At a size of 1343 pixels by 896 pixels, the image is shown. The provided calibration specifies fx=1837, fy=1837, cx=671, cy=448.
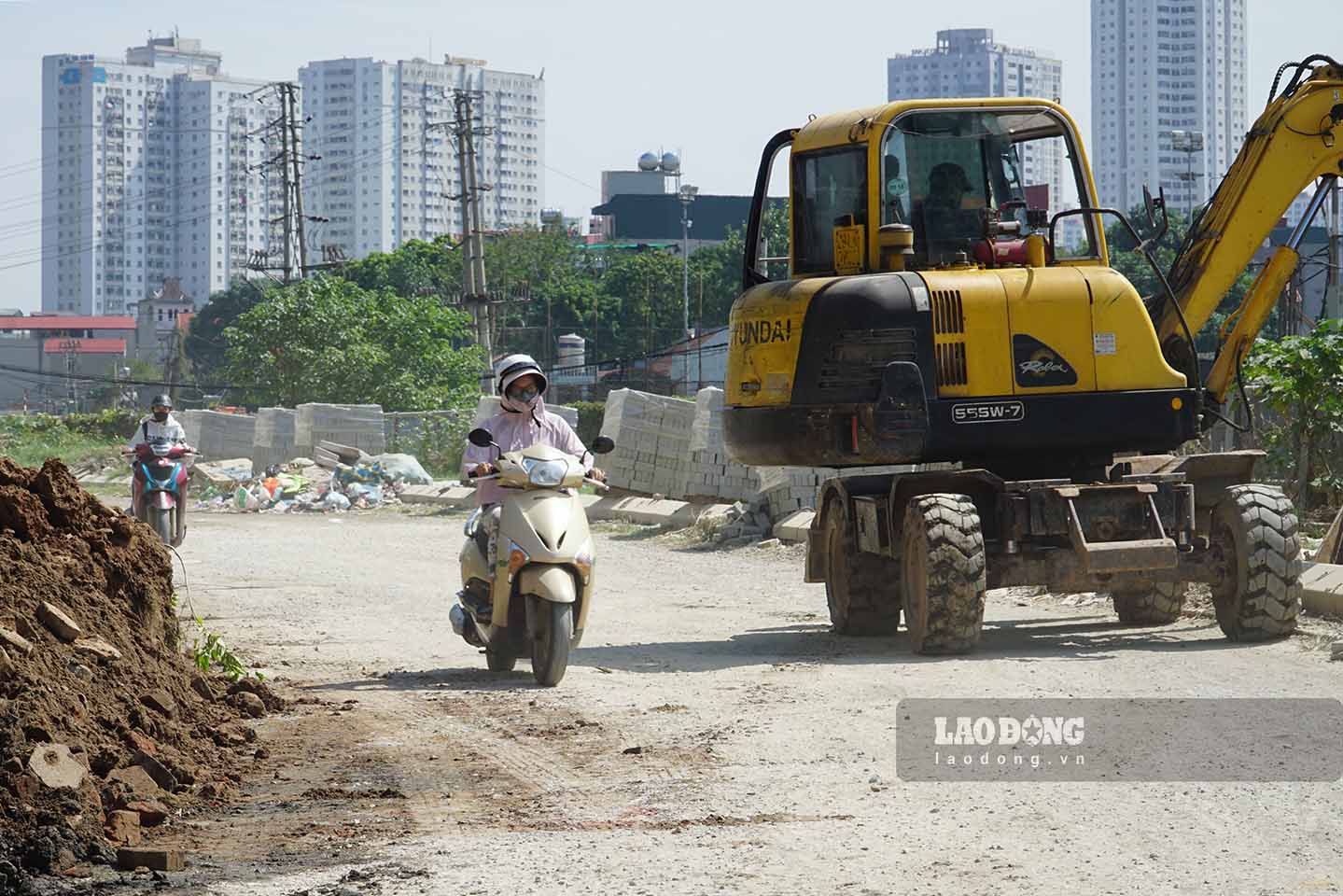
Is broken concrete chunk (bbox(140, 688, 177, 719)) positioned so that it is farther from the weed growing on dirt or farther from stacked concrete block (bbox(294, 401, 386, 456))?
stacked concrete block (bbox(294, 401, 386, 456))

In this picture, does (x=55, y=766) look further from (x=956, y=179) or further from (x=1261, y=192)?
(x=1261, y=192)

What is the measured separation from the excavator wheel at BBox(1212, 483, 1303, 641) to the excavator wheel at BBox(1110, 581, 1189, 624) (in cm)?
111

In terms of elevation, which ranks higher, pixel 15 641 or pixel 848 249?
pixel 848 249

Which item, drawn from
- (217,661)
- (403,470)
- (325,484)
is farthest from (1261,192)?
(325,484)

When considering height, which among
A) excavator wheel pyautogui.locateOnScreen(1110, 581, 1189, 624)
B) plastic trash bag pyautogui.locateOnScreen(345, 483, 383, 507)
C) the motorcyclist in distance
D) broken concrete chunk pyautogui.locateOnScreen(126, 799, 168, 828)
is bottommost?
plastic trash bag pyautogui.locateOnScreen(345, 483, 383, 507)

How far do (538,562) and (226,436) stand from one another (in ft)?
132

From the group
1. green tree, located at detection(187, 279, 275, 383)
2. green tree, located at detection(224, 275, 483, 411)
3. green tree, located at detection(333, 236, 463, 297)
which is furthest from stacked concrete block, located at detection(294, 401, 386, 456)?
green tree, located at detection(187, 279, 275, 383)

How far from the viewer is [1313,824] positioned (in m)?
6.51

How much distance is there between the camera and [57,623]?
803 cm

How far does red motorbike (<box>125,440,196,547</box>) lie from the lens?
63.6 ft

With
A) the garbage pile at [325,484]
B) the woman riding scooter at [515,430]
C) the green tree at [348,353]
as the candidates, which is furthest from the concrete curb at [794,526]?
the green tree at [348,353]

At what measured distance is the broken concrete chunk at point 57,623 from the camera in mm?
8016

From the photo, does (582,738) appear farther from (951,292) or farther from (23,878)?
(951,292)

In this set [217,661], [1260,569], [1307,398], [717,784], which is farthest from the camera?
[1307,398]
